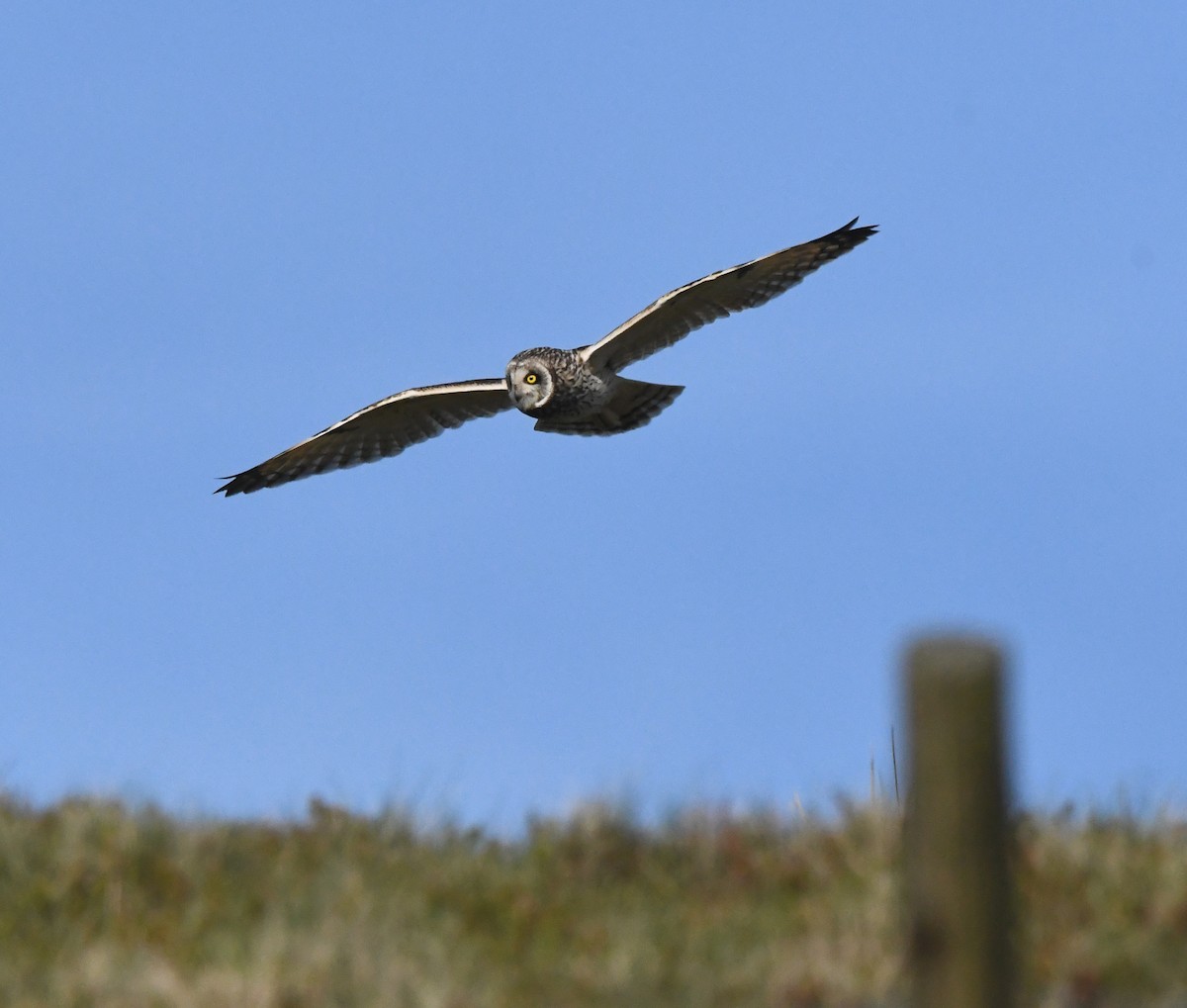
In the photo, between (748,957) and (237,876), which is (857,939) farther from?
(237,876)

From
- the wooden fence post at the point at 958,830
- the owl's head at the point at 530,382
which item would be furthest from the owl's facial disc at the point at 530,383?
the wooden fence post at the point at 958,830

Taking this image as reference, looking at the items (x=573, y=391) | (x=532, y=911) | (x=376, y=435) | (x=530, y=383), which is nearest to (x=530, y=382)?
(x=530, y=383)

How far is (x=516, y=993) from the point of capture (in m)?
4.77

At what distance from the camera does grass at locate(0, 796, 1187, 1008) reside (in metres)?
4.74

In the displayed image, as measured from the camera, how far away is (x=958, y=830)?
4023mm

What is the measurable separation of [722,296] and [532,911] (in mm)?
8057

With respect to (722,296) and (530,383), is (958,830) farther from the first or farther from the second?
(530,383)

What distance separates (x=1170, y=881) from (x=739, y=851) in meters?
1.39

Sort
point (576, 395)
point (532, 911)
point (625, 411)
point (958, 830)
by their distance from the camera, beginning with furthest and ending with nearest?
point (625, 411) < point (576, 395) < point (532, 911) < point (958, 830)

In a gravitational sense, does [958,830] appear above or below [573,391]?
below

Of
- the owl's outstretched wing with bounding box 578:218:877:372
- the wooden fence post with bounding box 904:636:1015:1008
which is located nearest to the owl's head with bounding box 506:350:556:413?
the owl's outstretched wing with bounding box 578:218:877:372

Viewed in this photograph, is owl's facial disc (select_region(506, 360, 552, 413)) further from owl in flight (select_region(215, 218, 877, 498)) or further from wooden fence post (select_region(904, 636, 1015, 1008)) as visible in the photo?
wooden fence post (select_region(904, 636, 1015, 1008))

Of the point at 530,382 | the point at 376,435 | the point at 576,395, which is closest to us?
the point at 530,382

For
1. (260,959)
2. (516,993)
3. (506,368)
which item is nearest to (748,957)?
(516,993)
